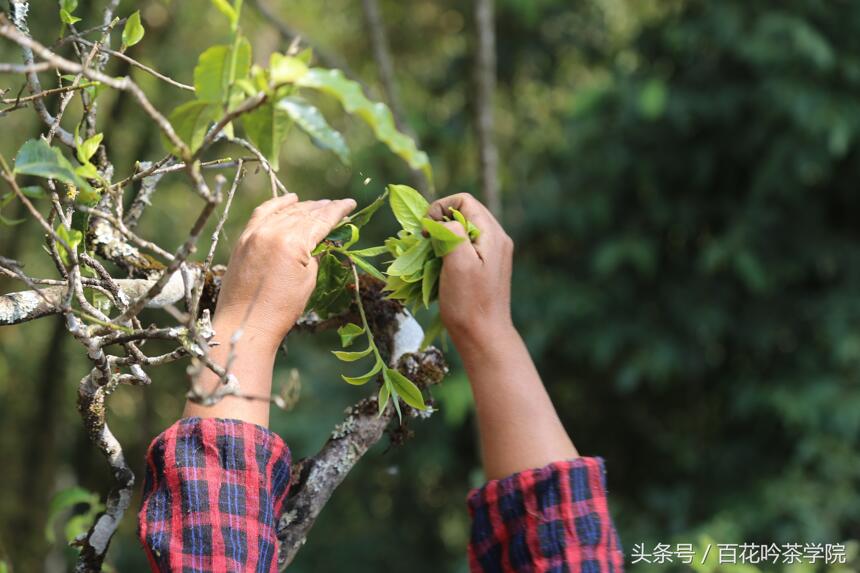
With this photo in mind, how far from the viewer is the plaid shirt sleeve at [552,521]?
742mm

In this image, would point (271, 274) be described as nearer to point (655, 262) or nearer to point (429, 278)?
point (429, 278)

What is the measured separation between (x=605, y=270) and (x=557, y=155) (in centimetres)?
63

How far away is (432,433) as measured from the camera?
3.44 metres

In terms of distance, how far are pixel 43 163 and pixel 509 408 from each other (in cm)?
45

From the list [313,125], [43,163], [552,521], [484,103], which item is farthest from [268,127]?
[484,103]

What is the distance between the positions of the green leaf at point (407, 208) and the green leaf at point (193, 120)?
0.23 m


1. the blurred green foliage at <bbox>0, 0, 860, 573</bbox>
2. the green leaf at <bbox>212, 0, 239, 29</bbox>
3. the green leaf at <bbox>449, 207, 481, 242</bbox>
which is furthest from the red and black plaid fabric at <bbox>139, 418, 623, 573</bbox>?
the blurred green foliage at <bbox>0, 0, 860, 573</bbox>

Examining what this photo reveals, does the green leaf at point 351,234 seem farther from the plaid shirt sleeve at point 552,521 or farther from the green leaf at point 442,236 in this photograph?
the plaid shirt sleeve at point 552,521

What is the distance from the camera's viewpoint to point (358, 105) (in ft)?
1.84

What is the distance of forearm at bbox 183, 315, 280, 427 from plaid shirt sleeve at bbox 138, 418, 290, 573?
0.01 metres

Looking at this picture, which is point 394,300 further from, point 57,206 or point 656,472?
point 656,472

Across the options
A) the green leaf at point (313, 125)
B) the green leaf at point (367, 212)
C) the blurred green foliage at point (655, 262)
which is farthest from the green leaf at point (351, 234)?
the blurred green foliage at point (655, 262)

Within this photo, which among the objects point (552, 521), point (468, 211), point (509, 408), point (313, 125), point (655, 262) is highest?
point (655, 262)

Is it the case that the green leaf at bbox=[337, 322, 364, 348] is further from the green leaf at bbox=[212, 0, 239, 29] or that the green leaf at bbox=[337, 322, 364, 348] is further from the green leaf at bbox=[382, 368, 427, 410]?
the green leaf at bbox=[212, 0, 239, 29]
